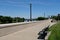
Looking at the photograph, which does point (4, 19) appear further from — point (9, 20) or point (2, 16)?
point (2, 16)

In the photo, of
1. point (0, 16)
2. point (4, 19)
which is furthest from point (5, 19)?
point (0, 16)

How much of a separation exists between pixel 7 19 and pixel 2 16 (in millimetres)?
6932

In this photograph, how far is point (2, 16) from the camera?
80438 mm

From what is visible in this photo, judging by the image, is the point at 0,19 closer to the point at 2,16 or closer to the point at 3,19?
the point at 3,19

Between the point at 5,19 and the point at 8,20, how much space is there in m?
1.22

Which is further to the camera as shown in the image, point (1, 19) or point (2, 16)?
point (2, 16)

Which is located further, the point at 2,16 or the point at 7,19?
the point at 2,16

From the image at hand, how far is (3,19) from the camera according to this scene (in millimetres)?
73312

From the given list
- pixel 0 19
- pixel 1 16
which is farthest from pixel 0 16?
pixel 0 19

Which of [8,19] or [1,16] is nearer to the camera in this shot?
[8,19]

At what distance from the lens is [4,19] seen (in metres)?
73.3

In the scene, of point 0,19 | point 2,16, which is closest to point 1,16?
point 2,16

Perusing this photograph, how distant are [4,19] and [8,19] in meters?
1.58

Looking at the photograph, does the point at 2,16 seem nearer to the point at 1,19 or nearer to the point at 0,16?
the point at 0,16
